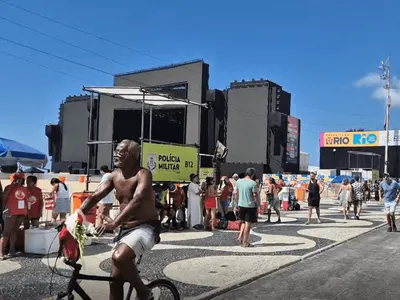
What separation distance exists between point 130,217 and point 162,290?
3.13ft

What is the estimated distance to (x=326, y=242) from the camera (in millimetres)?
11516

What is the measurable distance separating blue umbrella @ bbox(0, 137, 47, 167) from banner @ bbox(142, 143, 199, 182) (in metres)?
3.06

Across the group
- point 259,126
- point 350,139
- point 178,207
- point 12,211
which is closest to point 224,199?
point 178,207

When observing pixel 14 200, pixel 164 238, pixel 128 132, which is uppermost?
pixel 128 132

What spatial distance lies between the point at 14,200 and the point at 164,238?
4.15m

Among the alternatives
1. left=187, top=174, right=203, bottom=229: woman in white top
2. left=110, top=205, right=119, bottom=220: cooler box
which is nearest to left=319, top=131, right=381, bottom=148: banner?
left=187, top=174, right=203, bottom=229: woman in white top

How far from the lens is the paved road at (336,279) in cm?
645

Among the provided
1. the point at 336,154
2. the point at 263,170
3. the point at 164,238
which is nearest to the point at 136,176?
the point at 164,238

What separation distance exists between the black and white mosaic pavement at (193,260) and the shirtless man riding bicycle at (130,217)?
1837mm

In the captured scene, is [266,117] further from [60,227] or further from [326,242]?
[60,227]

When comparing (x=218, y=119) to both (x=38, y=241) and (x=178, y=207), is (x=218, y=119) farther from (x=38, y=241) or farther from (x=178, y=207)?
(x=38, y=241)

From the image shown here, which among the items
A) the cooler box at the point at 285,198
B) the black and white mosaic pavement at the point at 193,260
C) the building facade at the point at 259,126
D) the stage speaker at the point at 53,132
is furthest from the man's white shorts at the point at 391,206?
the stage speaker at the point at 53,132

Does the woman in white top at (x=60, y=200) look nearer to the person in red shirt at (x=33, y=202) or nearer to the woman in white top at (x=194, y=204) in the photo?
the person in red shirt at (x=33, y=202)

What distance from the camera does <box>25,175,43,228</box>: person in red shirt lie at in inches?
373
